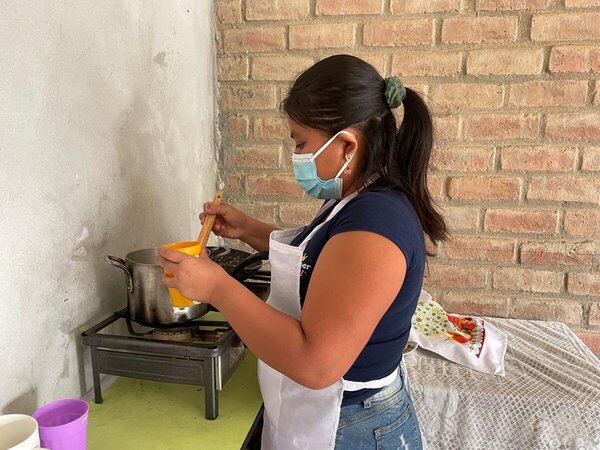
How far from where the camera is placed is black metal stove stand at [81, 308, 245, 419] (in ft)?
2.93

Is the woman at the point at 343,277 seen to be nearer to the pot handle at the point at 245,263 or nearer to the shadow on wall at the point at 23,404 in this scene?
the pot handle at the point at 245,263

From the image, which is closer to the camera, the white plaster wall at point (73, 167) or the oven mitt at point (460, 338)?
the white plaster wall at point (73, 167)

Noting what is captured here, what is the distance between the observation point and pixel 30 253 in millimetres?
834

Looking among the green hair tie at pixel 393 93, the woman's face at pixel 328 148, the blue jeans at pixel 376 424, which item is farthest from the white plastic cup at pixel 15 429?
the green hair tie at pixel 393 93

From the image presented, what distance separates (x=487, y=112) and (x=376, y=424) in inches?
40.5

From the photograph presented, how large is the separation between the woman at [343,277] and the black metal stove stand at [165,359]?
0.09m

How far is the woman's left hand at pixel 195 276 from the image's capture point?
2.68 feet

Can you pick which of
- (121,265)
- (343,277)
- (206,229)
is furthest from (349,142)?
(121,265)

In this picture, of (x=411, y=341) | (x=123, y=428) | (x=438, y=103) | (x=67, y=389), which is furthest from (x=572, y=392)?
(x=67, y=389)

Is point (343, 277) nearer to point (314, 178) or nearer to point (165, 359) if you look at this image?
point (314, 178)

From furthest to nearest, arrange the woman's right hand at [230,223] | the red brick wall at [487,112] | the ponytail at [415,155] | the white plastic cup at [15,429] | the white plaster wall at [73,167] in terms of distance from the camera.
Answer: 1. the red brick wall at [487,112]
2. the woman's right hand at [230,223]
3. the ponytail at [415,155]
4. the white plaster wall at [73,167]
5. the white plastic cup at [15,429]

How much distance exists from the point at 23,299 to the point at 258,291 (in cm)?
52

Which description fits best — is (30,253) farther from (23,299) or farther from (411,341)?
(411,341)

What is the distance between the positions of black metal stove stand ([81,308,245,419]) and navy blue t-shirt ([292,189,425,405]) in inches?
8.0
